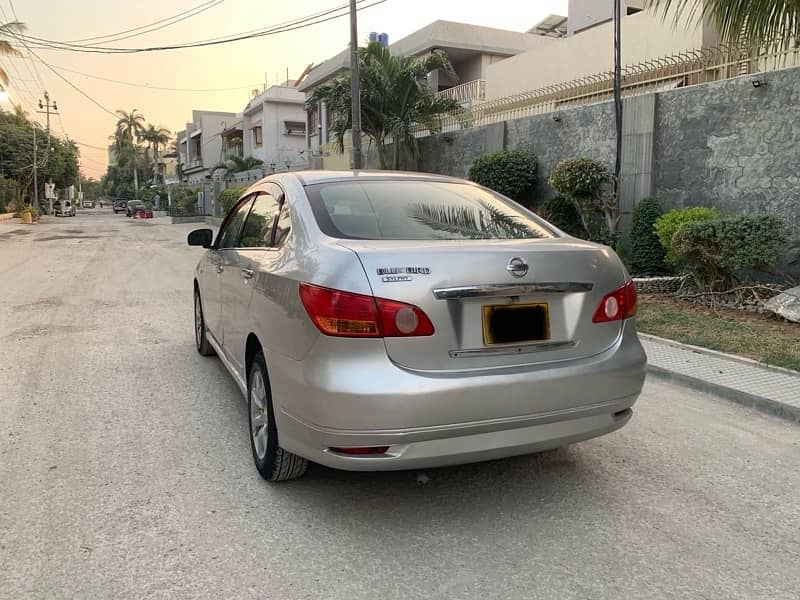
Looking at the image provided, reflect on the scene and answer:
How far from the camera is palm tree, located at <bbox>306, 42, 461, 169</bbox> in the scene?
1739 cm

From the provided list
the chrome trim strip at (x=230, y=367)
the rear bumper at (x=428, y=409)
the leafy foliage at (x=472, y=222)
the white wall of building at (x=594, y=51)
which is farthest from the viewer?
the white wall of building at (x=594, y=51)


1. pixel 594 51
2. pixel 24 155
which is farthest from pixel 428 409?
pixel 24 155

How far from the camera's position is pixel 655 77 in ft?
36.5

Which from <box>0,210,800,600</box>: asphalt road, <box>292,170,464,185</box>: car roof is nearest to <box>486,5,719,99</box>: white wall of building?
<box>292,170,464,185</box>: car roof

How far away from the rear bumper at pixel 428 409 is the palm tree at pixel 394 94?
588 inches

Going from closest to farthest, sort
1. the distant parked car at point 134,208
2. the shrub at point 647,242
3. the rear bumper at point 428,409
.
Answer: the rear bumper at point 428,409, the shrub at point 647,242, the distant parked car at point 134,208

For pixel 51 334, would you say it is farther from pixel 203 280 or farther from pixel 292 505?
pixel 292 505

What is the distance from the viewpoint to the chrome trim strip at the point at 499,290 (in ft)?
9.32

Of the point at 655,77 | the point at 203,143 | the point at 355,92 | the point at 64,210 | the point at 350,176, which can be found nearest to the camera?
the point at 350,176

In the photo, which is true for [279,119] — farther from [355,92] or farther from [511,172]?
[511,172]

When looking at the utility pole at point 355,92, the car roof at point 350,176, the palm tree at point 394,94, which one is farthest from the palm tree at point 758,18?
the palm tree at point 394,94

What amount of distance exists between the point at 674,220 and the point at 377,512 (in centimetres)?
730

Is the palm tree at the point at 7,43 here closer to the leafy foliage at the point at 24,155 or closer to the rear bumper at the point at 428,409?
the leafy foliage at the point at 24,155

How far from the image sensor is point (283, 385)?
3.11 meters
